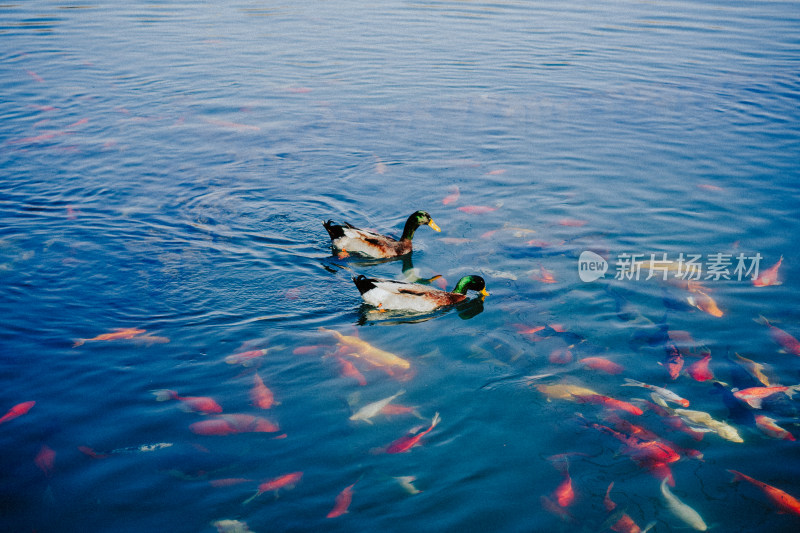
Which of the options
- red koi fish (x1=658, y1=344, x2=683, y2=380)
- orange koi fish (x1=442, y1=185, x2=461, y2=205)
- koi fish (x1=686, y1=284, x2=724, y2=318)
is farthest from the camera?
orange koi fish (x1=442, y1=185, x2=461, y2=205)

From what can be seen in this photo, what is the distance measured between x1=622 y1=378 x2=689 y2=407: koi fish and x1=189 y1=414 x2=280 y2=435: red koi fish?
352 centimetres

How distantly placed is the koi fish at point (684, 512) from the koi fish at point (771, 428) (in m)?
1.34

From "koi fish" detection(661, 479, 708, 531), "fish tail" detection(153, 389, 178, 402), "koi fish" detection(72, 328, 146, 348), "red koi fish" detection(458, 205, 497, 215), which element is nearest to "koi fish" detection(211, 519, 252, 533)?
"fish tail" detection(153, 389, 178, 402)

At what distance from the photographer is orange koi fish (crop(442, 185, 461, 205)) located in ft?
36.7

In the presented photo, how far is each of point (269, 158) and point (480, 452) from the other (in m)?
8.62

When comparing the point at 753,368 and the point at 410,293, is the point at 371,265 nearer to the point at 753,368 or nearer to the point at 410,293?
the point at 410,293

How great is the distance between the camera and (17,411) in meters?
6.11

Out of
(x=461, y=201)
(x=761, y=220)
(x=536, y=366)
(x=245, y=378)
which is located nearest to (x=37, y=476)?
(x=245, y=378)

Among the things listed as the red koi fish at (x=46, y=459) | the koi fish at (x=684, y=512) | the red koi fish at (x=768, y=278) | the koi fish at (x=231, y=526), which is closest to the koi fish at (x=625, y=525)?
the koi fish at (x=684, y=512)

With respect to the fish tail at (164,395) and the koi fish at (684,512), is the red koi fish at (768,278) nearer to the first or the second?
the koi fish at (684,512)

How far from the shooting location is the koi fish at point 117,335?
723cm

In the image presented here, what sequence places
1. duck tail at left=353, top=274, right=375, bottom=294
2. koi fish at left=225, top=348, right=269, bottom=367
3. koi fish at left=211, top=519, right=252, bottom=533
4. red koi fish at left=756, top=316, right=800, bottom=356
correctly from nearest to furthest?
koi fish at left=211, top=519, right=252, bottom=533, koi fish at left=225, top=348, right=269, bottom=367, red koi fish at left=756, top=316, right=800, bottom=356, duck tail at left=353, top=274, right=375, bottom=294

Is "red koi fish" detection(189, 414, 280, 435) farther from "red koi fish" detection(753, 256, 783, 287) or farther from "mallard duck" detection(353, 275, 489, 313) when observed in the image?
"red koi fish" detection(753, 256, 783, 287)

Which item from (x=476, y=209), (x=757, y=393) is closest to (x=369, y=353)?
(x=757, y=393)
